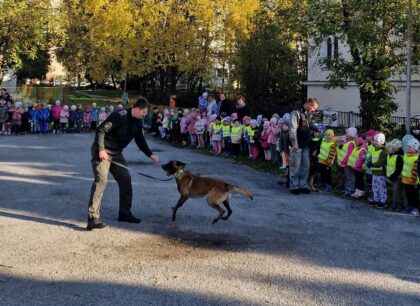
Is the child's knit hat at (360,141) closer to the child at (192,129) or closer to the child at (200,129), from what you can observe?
the child at (200,129)

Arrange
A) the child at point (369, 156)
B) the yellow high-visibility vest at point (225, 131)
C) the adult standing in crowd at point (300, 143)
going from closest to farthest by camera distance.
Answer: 1. the child at point (369, 156)
2. the adult standing in crowd at point (300, 143)
3. the yellow high-visibility vest at point (225, 131)

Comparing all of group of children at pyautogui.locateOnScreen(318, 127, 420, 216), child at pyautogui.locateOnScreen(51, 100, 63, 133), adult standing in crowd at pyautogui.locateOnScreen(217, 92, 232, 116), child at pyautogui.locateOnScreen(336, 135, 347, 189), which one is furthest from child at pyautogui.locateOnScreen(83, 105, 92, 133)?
child at pyautogui.locateOnScreen(336, 135, 347, 189)

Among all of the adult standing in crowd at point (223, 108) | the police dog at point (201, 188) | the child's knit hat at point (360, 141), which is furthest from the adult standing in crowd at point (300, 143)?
the adult standing in crowd at point (223, 108)

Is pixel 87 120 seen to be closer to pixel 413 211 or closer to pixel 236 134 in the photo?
pixel 236 134

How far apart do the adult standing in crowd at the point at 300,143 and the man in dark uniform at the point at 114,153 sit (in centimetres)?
342

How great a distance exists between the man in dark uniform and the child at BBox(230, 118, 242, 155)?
8.39 metres

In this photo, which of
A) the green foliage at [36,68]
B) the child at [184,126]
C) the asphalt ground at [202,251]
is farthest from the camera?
the green foliage at [36,68]

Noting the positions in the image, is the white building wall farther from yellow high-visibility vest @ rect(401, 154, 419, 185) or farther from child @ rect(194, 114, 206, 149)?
yellow high-visibility vest @ rect(401, 154, 419, 185)

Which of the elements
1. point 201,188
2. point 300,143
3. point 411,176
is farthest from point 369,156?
point 201,188

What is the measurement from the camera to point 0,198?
380 inches

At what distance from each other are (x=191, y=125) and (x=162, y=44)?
49.0 feet

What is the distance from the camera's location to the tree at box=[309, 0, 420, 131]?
54.9ft

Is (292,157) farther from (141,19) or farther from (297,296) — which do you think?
(141,19)

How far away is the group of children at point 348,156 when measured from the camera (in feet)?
30.3
